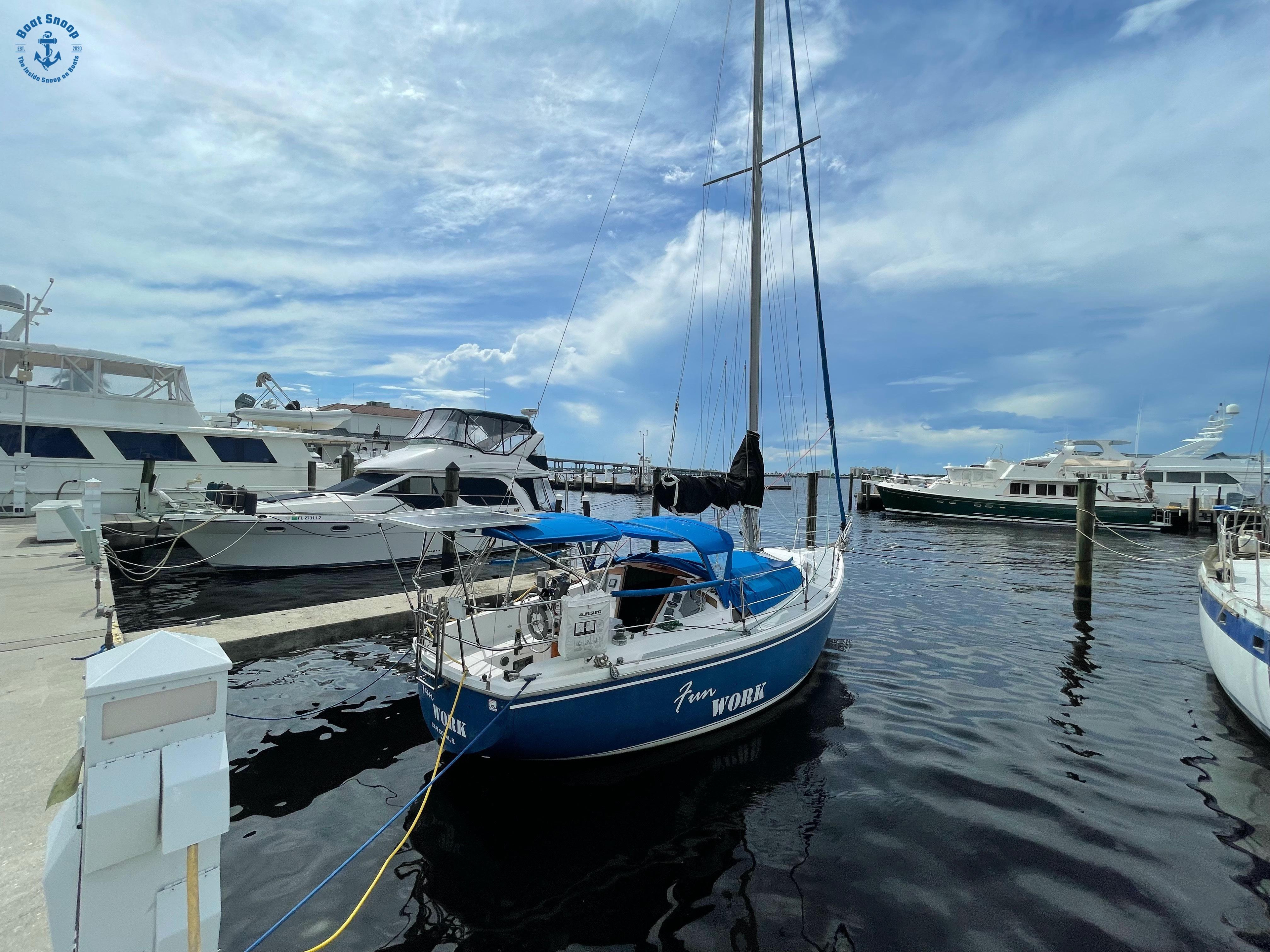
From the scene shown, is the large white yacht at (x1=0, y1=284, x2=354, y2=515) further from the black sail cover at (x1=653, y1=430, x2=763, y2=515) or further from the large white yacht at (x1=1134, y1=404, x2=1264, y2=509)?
the large white yacht at (x1=1134, y1=404, x2=1264, y2=509)

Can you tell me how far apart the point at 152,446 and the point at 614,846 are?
2031 cm

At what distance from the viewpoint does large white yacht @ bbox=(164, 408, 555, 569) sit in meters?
13.7

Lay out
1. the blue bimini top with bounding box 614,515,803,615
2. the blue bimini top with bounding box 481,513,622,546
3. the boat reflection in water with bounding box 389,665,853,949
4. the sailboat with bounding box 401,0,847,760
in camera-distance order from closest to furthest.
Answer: the boat reflection in water with bounding box 389,665,853,949, the sailboat with bounding box 401,0,847,760, the blue bimini top with bounding box 481,513,622,546, the blue bimini top with bounding box 614,515,803,615

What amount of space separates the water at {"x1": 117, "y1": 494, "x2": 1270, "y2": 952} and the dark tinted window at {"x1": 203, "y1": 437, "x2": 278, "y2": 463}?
14.5 metres

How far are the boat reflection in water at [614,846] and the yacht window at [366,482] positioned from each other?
10.7 m

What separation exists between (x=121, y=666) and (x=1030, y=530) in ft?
130

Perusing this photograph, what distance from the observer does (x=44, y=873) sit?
1798 millimetres

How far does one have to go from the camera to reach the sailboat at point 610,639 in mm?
5098

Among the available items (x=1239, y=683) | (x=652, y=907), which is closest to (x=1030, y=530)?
(x=1239, y=683)

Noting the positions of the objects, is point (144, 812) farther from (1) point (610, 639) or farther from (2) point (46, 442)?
(2) point (46, 442)

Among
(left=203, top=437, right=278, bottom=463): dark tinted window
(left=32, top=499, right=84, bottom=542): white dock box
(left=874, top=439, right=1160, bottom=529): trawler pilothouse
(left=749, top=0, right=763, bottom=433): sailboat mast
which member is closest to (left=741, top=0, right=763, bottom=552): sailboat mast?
(left=749, top=0, right=763, bottom=433): sailboat mast

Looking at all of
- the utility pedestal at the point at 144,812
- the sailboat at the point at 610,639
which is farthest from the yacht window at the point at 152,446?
the utility pedestal at the point at 144,812

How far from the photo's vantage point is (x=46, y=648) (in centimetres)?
588

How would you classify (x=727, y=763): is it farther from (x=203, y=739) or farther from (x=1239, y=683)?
(x=1239, y=683)
